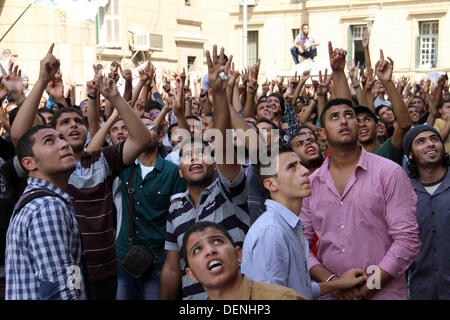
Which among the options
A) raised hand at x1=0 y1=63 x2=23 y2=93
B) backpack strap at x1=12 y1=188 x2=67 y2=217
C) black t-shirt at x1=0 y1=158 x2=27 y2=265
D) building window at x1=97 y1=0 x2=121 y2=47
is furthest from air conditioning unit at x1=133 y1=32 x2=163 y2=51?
backpack strap at x1=12 y1=188 x2=67 y2=217

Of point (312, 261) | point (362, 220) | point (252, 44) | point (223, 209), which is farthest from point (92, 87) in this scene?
point (252, 44)

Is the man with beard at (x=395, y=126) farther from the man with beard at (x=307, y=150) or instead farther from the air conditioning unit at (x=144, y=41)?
the air conditioning unit at (x=144, y=41)

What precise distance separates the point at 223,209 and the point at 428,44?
26.0m

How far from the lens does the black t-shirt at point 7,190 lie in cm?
359

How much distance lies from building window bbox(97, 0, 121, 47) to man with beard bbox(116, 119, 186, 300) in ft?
46.6

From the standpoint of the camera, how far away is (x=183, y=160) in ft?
13.4

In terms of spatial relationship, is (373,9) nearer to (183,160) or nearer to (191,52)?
(191,52)

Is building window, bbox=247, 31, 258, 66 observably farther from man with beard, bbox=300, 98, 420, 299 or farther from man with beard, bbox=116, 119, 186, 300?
man with beard, bbox=300, 98, 420, 299

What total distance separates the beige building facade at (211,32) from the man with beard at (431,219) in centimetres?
564

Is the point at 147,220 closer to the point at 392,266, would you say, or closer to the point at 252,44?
the point at 392,266

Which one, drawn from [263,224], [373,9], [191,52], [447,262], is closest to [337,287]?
[263,224]

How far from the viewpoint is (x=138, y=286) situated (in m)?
4.47

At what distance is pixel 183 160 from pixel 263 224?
1345 millimetres

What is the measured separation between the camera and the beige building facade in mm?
13805
